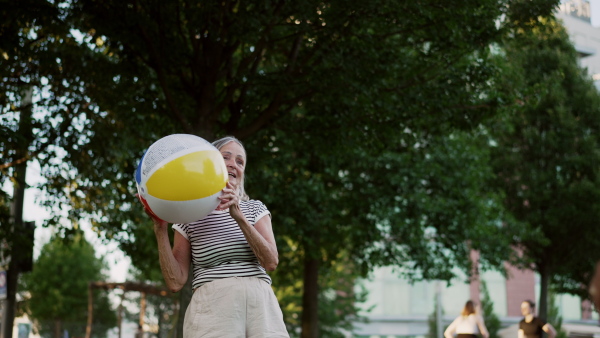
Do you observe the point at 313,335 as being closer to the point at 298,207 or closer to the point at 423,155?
the point at 298,207

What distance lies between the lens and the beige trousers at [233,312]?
12.5 ft

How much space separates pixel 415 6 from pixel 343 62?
1.25 meters

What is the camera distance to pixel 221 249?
154 inches

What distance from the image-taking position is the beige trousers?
382cm

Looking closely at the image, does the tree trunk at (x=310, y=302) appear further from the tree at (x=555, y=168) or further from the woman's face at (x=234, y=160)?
the woman's face at (x=234, y=160)

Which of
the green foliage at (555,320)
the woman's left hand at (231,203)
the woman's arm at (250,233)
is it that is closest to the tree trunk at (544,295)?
the green foliage at (555,320)

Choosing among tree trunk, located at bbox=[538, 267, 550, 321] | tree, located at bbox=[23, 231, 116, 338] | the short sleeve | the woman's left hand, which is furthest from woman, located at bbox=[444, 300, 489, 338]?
tree, located at bbox=[23, 231, 116, 338]

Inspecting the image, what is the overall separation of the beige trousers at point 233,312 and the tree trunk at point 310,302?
1650cm

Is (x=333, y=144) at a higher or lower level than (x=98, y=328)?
higher

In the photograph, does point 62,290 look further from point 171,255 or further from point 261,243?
point 261,243

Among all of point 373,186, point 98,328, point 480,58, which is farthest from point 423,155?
point 98,328

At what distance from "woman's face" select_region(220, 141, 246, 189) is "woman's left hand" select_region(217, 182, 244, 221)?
8.7 inches

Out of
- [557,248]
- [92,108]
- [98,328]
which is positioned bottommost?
[98,328]

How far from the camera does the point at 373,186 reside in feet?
67.7
